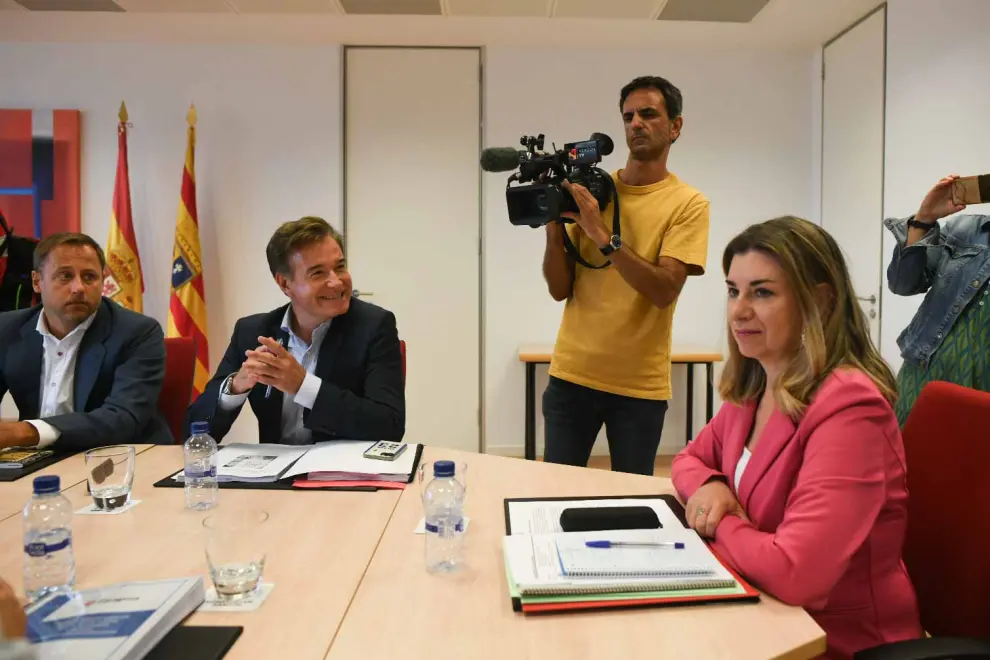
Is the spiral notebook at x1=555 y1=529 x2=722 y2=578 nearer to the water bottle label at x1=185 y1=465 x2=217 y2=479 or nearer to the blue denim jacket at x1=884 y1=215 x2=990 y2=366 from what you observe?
the water bottle label at x1=185 y1=465 x2=217 y2=479

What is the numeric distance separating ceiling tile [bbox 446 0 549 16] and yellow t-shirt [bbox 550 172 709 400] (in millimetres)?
1953

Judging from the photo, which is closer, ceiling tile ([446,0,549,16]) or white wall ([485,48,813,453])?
ceiling tile ([446,0,549,16])

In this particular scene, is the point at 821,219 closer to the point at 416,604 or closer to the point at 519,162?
the point at 519,162

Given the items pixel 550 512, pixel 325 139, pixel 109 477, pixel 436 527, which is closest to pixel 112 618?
pixel 436 527

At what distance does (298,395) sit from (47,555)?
2.53 feet

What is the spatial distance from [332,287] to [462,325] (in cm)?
240

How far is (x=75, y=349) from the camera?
2.07m

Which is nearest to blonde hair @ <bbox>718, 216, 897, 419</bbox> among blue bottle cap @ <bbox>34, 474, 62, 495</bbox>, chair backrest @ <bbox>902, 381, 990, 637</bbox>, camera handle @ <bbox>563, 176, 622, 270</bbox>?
chair backrest @ <bbox>902, 381, 990, 637</bbox>

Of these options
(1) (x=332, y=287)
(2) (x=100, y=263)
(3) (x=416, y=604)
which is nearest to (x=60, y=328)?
(2) (x=100, y=263)

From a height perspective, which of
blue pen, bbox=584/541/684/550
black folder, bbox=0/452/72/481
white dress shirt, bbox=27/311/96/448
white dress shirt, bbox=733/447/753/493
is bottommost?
black folder, bbox=0/452/72/481

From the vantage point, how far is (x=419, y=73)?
4137 mm

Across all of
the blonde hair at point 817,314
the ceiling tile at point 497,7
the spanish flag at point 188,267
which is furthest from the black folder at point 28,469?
the ceiling tile at point 497,7

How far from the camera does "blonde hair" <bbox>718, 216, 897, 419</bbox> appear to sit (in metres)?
1.11

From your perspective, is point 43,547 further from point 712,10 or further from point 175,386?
point 712,10
